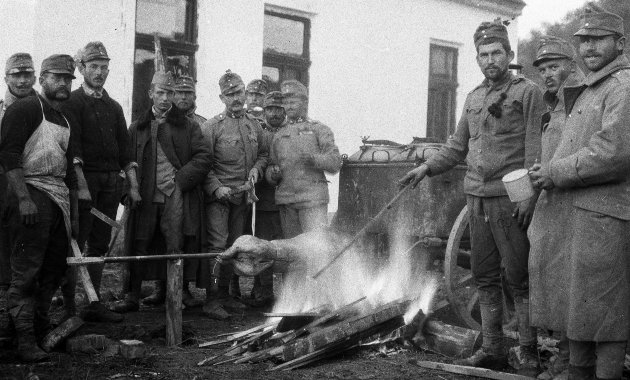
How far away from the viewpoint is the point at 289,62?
39.1 ft

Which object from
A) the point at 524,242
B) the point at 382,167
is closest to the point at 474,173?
the point at 524,242

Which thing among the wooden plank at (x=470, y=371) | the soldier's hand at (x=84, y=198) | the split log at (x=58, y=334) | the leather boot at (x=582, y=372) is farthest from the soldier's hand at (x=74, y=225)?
the leather boot at (x=582, y=372)

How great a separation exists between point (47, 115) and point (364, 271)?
308 centimetres

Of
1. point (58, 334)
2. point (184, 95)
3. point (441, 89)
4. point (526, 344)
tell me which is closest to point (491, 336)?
point (526, 344)

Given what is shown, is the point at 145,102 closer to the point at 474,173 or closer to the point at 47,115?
the point at 47,115

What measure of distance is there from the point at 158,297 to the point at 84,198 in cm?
163

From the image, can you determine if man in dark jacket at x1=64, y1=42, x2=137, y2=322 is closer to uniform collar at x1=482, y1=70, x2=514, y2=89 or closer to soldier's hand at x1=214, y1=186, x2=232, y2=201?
soldier's hand at x1=214, y1=186, x2=232, y2=201

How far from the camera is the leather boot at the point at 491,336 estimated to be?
5.15 metres

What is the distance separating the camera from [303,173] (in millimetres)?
7328

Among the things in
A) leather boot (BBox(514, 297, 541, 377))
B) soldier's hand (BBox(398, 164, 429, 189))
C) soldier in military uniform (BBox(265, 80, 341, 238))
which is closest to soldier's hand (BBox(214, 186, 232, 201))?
soldier in military uniform (BBox(265, 80, 341, 238))

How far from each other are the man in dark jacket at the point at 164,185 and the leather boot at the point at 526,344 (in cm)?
325

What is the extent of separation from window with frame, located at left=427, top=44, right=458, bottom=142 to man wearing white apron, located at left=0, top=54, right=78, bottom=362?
29.6 ft

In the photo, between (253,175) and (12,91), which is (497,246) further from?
(12,91)

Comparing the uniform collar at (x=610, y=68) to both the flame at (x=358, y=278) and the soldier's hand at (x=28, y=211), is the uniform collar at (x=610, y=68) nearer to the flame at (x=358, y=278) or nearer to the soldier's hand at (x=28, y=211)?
the flame at (x=358, y=278)
